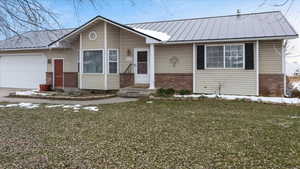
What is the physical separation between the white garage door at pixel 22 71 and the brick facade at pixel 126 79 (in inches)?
254

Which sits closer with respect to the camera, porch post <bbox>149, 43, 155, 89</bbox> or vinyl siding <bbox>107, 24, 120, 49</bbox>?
porch post <bbox>149, 43, 155, 89</bbox>

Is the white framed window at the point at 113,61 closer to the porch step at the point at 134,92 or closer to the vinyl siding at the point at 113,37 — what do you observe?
the vinyl siding at the point at 113,37

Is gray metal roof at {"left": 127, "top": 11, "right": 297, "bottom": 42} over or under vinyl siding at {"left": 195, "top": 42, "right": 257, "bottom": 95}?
over

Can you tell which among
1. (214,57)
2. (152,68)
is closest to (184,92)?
(152,68)

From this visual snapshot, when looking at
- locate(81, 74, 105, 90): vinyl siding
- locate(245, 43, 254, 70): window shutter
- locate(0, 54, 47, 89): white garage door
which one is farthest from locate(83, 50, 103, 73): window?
locate(245, 43, 254, 70): window shutter

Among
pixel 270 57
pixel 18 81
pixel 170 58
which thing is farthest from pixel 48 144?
pixel 18 81

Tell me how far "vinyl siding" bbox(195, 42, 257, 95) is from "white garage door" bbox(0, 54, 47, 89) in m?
11.2

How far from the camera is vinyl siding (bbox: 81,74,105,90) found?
1396cm

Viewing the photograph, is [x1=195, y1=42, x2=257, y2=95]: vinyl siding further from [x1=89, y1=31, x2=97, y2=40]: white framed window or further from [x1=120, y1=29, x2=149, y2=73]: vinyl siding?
[x1=89, y1=31, x2=97, y2=40]: white framed window

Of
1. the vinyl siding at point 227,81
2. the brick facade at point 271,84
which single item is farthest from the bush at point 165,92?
the brick facade at point 271,84

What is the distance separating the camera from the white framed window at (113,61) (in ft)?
46.5

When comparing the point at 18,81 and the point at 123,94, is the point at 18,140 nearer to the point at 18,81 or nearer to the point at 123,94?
the point at 123,94

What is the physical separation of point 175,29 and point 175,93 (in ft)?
14.3

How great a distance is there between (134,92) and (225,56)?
513 cm
